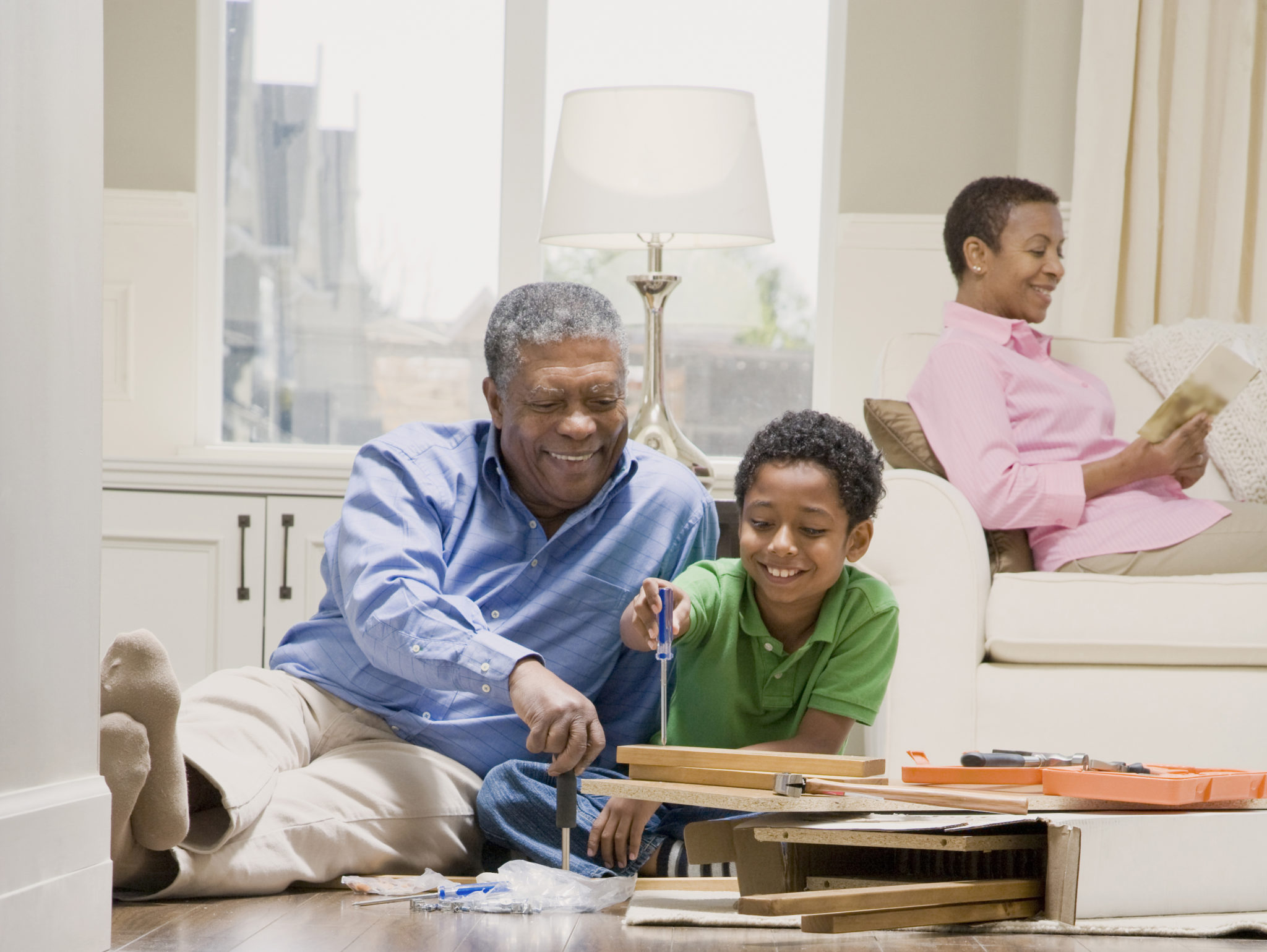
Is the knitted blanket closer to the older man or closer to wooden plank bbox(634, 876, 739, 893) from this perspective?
the older man

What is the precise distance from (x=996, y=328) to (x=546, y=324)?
109cm

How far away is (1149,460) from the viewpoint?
226 centimetres

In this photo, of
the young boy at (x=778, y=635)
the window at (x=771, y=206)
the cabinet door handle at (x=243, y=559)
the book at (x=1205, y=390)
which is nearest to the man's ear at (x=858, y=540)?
the young boy at (x=778, y=635)

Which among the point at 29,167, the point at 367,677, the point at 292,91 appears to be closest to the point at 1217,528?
the point at 367,677

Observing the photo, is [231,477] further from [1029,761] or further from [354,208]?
[1029,761]

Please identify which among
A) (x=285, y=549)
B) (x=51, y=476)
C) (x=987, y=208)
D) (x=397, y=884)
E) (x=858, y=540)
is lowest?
(x=397, y=884)

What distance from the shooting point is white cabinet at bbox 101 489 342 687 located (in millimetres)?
2988

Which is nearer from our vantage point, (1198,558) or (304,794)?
(304,794)

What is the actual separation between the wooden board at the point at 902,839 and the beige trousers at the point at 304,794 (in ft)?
1.44

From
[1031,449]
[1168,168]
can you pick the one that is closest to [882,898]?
[1031,449]

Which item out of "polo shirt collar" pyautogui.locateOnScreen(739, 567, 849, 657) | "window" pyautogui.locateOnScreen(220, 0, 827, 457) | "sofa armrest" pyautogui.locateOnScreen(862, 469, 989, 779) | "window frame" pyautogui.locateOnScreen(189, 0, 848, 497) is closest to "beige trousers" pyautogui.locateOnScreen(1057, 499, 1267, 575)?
"sofa armrest" pyautogui.locateOnScreen(862, 469, 989, 779)

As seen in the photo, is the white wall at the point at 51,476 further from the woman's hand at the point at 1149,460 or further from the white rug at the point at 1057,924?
the woman's hand at the point at 1149,460

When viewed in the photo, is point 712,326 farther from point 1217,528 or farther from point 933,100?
point 1217,528

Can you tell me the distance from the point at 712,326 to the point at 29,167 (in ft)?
8.82
